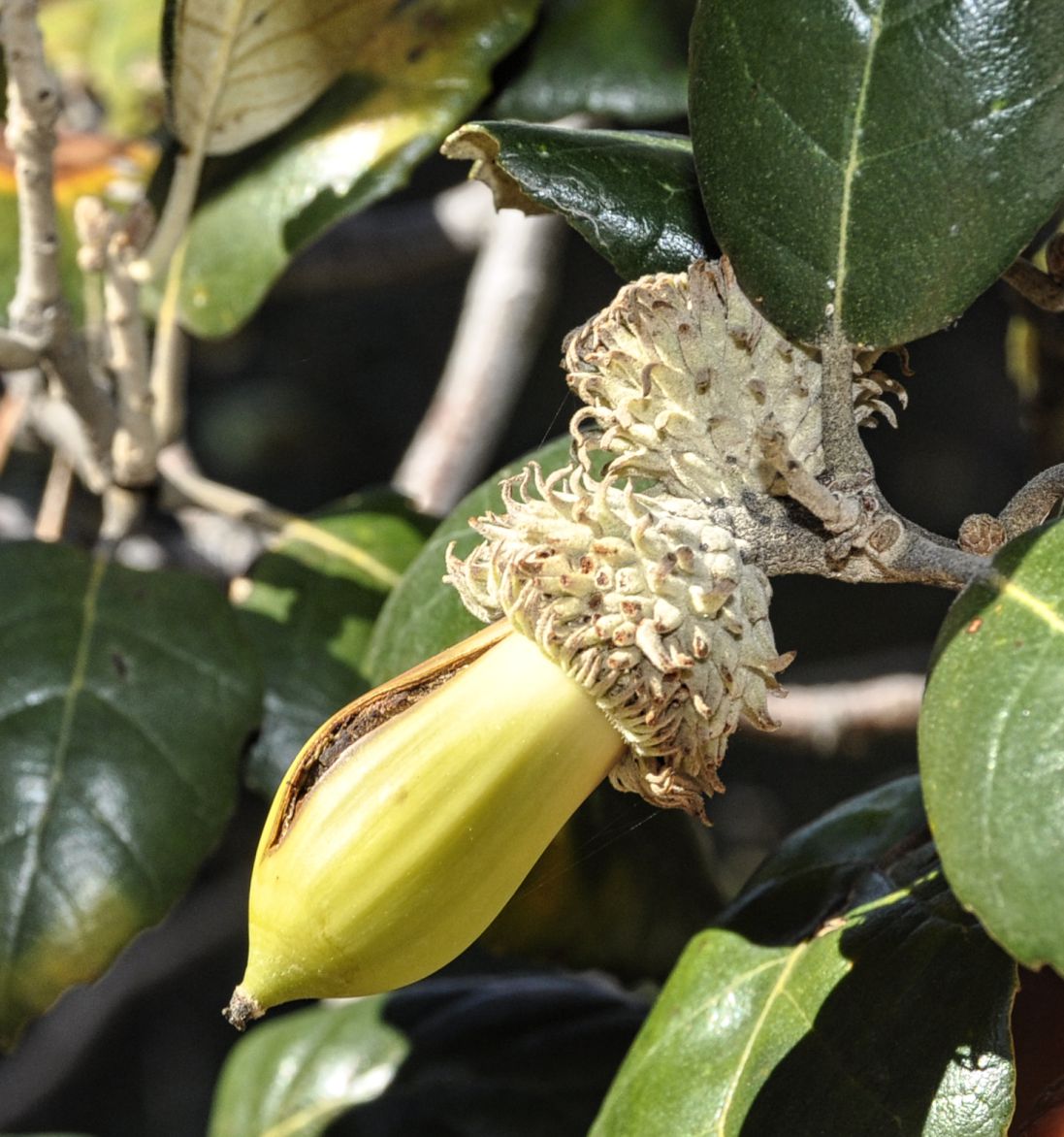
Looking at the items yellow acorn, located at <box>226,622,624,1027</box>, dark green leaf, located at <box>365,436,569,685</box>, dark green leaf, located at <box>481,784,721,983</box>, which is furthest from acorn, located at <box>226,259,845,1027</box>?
dark green leaf, located at <box>481,784,721,983</box>

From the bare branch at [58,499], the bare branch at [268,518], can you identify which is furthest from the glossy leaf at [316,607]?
the bare branch at [58,499]

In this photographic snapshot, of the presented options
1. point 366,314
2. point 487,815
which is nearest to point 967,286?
point 487,815

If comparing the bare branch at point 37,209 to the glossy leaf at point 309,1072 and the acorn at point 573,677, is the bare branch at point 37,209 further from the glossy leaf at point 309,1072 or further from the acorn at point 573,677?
the glossy leaf at point 309,1072

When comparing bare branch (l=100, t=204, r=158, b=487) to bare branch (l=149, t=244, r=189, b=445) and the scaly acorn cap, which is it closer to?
bare branch (l=149, t=244, r=189, b=445)

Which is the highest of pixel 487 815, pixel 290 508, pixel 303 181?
pixel 303 181

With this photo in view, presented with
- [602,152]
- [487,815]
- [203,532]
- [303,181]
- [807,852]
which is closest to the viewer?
[487,815]

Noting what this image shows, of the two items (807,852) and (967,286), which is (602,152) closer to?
(967,286)
